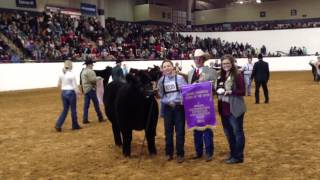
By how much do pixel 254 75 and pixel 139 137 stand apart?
267 inches

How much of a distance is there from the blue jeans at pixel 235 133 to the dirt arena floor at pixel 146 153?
22 cm

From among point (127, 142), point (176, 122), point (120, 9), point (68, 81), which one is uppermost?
point (120, 9)

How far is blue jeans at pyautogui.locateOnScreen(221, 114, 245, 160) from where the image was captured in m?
6.68

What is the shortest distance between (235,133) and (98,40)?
2865cm

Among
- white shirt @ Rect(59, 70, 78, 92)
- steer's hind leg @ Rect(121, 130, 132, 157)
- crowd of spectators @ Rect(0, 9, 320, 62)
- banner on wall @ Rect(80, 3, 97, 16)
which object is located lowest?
steer's hind leg @ Rect(121, 130, 132, 157)

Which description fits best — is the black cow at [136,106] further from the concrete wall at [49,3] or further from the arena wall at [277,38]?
the arena wall at [277,38]

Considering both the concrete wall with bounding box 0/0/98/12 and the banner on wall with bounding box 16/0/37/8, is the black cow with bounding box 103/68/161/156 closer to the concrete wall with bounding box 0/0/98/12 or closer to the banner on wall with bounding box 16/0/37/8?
the concrete wall with bounding box 0/0/98/12

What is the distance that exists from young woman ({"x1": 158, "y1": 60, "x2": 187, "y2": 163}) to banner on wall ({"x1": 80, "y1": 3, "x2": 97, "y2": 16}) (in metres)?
32.8

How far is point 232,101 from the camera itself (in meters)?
6.70

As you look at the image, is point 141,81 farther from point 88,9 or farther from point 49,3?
point 88,9

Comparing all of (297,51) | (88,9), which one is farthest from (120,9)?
(297,51)

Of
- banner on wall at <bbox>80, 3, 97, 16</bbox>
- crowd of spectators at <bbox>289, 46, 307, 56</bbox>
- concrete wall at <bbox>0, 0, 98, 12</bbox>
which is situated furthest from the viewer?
crowd of spectators at <bbox>289, 46, 307, 56</bbox>

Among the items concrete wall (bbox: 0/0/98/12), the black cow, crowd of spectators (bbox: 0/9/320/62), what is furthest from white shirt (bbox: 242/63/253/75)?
concrete wall (bbox: 0/0/98/12)

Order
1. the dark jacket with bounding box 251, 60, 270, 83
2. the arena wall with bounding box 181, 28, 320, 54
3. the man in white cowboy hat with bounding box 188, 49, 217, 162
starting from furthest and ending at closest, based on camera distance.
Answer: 1. the arena wall with bounding box 181, 28, 320, 54
2. the dark jacket with bounding box 251, 60, 270, 83
3. the man in white cowboy hat with bounding box 188, 49, 217, 162
